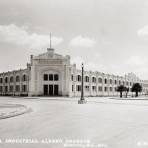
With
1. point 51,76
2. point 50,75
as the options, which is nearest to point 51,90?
point 51,76

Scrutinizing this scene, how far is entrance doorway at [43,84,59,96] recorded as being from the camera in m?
58.2

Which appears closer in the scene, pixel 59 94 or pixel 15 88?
pixel 59 94

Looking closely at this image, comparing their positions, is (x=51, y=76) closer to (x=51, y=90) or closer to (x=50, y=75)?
(x=50, y=75)

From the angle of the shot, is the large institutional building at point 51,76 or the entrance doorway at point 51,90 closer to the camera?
the large institutional building at point 51,76

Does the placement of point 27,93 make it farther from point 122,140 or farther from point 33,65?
point 122,140

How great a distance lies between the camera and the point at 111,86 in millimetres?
80312

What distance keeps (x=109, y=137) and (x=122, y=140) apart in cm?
57

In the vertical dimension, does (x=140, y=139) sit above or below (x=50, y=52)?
below

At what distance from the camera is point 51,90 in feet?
191

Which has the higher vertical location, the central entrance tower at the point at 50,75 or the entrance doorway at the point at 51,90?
the central entrance tower at the point at 50,75

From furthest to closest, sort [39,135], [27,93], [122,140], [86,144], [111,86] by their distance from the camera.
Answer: [111,86], [27,93], [39,135], [122,140], [86,144]

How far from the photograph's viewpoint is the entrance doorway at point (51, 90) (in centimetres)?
5819

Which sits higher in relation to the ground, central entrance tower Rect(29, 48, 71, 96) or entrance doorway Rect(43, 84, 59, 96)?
central entrance tower Rect(29, 48, 71, 96)

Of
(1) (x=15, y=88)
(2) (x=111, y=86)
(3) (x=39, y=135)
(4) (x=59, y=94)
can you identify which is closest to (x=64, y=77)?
(4) (x=59, y=94)
